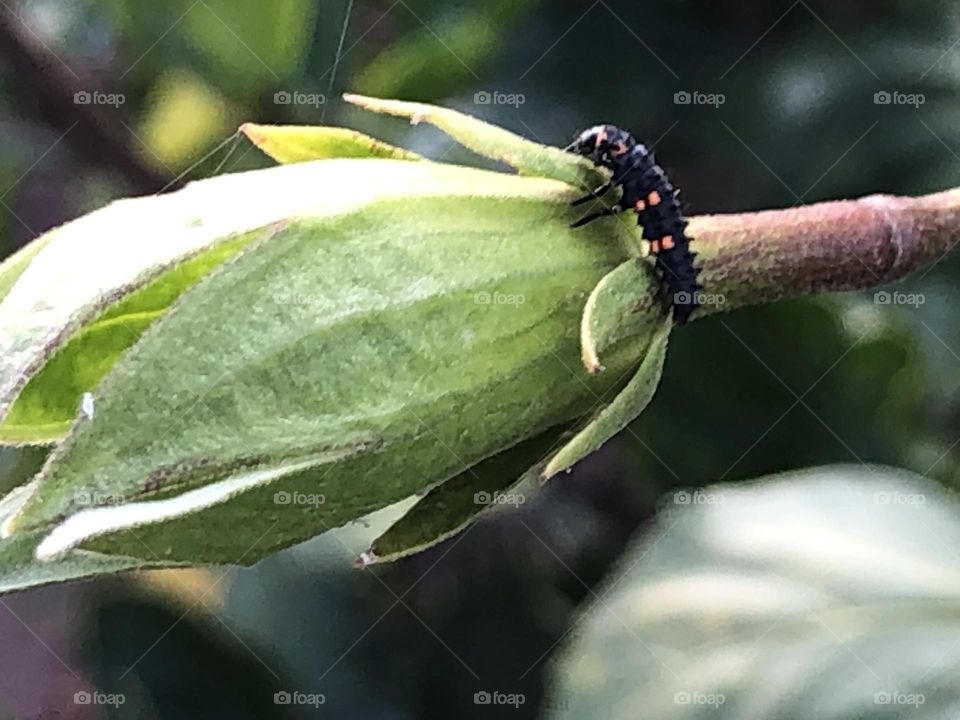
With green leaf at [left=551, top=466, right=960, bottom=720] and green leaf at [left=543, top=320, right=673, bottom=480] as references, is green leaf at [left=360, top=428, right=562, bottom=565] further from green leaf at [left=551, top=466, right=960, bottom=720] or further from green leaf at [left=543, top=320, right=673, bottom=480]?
green leaf at [left=551, top=466, right=960, bottom=720]

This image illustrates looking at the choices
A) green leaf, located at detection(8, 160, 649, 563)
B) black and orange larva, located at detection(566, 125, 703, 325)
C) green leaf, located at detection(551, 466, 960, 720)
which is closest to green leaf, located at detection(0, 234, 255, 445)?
green leaf, located at detection(8, 160, 649, 563)

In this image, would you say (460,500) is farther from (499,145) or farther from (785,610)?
(785,610)

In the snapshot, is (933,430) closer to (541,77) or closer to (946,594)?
(946,594)

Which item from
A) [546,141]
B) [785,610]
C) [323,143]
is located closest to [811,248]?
[323,143]

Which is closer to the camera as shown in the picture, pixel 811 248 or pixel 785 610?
pixel 811 248

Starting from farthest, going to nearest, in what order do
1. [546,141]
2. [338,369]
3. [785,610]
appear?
1. [546,141]
2. [785,610]
3. [338,369]

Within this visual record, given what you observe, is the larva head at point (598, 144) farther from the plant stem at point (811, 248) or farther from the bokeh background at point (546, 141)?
the bokeh background at point (546, 141)

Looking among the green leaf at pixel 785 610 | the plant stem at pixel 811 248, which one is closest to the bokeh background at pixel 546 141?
the green leaf at pixel 785 610

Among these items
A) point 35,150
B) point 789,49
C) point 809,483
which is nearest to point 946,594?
point 809,483
